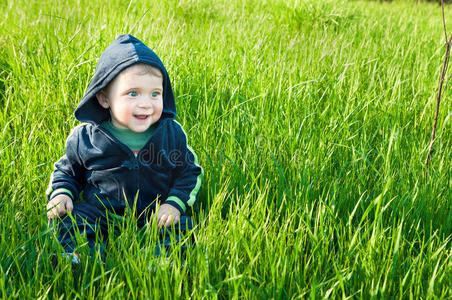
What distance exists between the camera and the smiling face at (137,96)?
74.4 inches

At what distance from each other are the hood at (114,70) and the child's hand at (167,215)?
413mm

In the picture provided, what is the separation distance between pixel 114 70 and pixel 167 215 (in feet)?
2.05

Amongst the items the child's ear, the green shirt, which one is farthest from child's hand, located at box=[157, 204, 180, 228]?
the child's ear

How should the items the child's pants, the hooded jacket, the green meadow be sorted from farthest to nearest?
the hooded jacket → the child's pants → the green meadow

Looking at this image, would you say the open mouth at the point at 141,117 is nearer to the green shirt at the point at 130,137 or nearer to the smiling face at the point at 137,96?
the smiling face at the point at 137,96

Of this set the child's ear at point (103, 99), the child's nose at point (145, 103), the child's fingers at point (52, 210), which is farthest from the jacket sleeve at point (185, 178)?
the child's fingers at point (52, 210)

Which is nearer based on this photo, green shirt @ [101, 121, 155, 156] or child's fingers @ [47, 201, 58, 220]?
child's fingers @ [47, 201, 58, 220]

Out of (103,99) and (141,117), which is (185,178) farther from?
(103,99)

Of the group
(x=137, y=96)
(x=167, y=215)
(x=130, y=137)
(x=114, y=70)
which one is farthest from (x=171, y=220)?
(x=114, y=70)

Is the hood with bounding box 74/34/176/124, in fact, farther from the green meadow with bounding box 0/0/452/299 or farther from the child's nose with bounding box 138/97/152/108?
the green meadow with bounding box 0/0/452/299

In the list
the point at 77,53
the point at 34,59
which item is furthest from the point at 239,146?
the point at 34,59

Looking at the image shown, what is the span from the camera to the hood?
6.14 feet

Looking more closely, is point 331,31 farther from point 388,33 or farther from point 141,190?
point 141,190

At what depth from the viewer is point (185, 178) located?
2.07 meters
